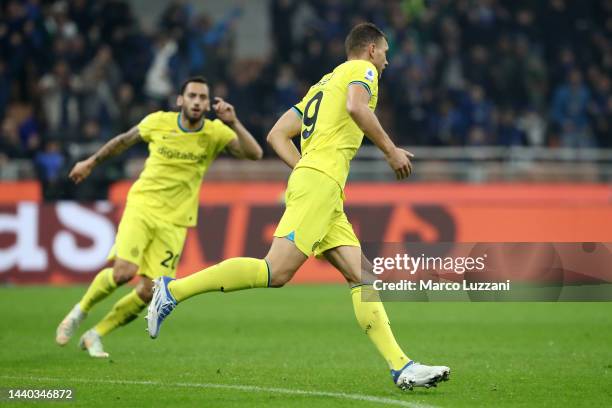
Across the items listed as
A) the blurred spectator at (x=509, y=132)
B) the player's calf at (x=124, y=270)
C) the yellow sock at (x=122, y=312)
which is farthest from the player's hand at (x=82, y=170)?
the blurred spectator at (x=509, y=132)

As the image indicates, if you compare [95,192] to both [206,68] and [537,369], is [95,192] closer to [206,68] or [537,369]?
[206,68]

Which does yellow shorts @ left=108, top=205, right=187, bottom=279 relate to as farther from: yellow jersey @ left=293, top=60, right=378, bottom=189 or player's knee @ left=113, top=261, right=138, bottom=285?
yellow jersey @ left=293, top=60, right=378, bottom=189

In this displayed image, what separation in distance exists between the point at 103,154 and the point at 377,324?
143 inches

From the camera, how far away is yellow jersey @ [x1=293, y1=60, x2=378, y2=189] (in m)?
8.09

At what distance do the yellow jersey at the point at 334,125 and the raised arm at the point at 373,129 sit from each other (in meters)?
0.17

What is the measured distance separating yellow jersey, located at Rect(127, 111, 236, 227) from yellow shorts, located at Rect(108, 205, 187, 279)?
0.14m

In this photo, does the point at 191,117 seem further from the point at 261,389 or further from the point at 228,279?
the point at 261,389

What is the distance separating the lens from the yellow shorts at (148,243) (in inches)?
417

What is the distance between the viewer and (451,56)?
2383cm

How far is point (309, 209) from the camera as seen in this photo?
7961 millimetres

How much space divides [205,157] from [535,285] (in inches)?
136

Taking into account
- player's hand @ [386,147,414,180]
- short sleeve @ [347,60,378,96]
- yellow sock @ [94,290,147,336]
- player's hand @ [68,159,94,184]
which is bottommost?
yellow sock @ [94,290,147,336]

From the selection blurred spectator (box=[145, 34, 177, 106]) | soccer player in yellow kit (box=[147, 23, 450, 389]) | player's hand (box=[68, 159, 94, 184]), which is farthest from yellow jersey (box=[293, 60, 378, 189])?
blurred spectator (box=[145, 34, 177, 106])

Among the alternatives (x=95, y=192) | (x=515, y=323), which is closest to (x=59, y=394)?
(x=515, y=323)
